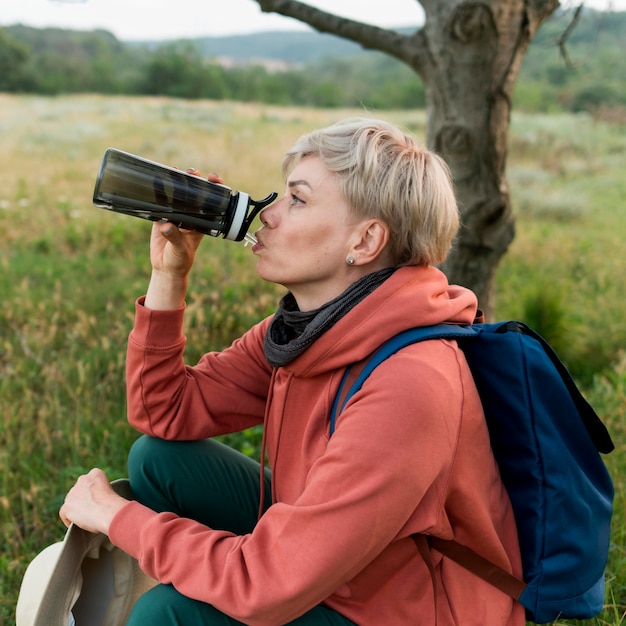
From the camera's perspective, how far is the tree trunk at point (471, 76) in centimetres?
349

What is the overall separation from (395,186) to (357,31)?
2054 millimetres

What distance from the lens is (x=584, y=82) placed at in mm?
33125

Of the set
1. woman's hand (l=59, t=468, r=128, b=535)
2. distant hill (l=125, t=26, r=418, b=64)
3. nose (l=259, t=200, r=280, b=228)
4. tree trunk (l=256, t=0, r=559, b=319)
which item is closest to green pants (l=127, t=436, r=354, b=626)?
woman's hand (l=59, t=468, r=128, b=535)

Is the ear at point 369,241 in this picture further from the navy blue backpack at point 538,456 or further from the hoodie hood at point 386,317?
the navy blue backpack at point 538,456

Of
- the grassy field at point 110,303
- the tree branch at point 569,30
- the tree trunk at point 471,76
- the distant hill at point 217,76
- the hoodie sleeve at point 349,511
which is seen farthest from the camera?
the distant hill at point 217,76

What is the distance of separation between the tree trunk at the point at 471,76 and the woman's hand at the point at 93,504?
91.4 inches

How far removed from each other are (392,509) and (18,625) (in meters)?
1.13

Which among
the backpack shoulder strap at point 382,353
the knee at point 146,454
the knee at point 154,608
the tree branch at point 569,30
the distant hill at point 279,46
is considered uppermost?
the distant hill at point 279,46

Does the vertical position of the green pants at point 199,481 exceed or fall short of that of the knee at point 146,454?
it falls short

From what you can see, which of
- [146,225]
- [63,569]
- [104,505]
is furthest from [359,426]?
[146,225]

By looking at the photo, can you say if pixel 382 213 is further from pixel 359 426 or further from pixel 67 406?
pixel 67 406

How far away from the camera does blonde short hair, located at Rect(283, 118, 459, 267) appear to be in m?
1.89

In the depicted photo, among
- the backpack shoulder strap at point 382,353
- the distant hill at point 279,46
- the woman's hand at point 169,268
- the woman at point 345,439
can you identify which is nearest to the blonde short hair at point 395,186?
the woman at point 345,439

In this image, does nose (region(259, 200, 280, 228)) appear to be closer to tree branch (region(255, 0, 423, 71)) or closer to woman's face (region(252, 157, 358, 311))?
woman's face (region(252, 157, 358, 311))
